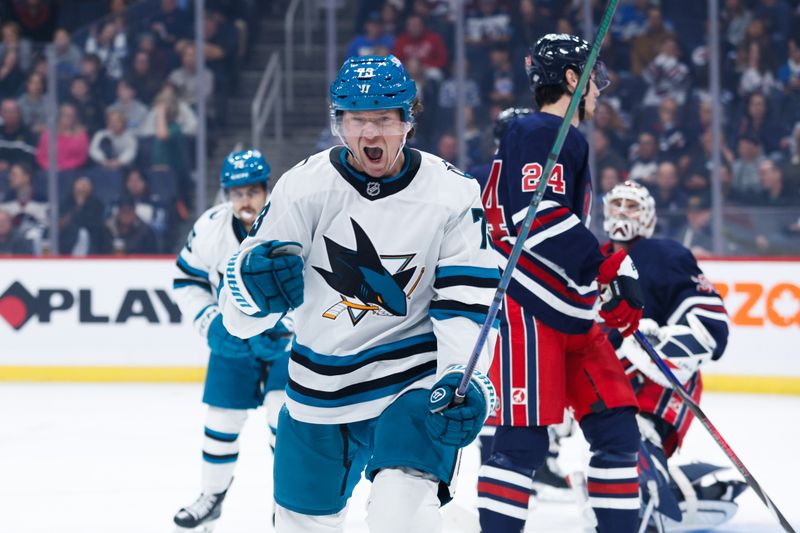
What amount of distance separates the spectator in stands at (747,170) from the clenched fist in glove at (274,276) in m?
5.43

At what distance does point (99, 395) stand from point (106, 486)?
231 cm

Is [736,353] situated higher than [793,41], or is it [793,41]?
[793,41]

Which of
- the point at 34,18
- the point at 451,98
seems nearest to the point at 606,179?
the point at 451,98

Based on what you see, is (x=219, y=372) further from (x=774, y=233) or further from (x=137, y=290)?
(x=774, y=233)

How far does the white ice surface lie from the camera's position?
4.20 metres

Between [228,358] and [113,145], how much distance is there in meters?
4.10

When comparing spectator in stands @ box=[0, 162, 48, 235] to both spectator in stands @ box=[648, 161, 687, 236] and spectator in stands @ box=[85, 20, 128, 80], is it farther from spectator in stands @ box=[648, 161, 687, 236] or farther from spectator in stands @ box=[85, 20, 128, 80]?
spectator in stands @ box=[648, 161, 687, 236]

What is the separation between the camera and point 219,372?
12.9 ft

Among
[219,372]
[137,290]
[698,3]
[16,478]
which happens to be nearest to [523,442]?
[219,372]

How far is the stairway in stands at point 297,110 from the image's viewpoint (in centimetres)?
778

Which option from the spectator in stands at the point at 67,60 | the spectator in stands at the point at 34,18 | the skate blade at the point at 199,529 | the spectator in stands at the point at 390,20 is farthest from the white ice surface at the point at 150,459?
the spectator in stands at the point at 34,18

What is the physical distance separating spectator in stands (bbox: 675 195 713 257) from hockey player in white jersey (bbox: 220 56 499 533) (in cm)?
498

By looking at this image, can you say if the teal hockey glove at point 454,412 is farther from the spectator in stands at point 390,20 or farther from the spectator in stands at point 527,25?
the spectator in stands at point 390,20

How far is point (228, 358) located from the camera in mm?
3918
